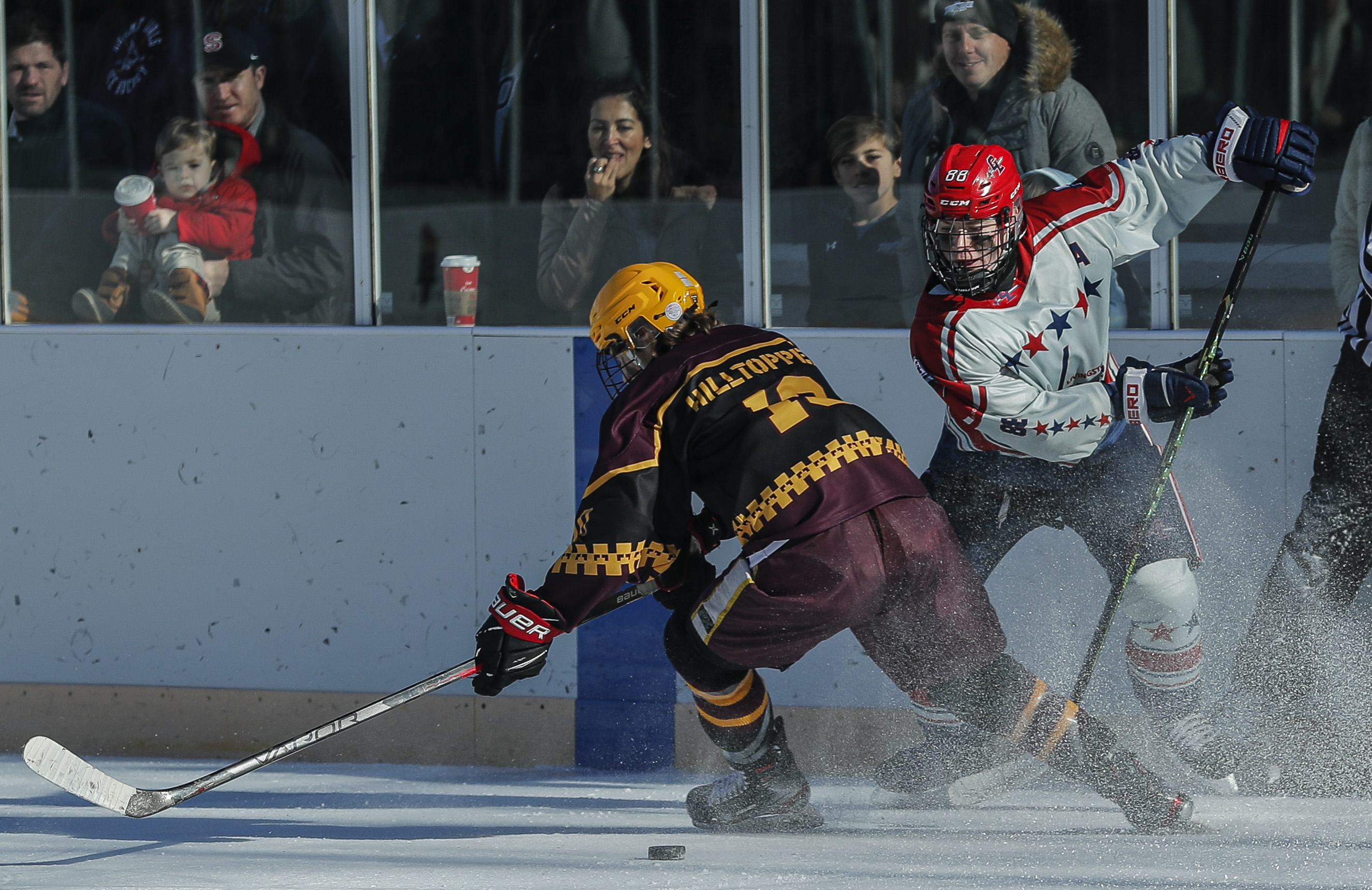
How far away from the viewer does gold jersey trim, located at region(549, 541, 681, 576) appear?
8.95 feet

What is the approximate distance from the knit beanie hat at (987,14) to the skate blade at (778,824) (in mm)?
1913

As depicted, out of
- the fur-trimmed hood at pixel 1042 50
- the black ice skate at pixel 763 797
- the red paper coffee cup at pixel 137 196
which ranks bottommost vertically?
the black ice skate at pixel 763 797

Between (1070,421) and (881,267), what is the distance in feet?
3.36

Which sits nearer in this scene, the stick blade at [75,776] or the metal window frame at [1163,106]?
the stick blade at [75,776]

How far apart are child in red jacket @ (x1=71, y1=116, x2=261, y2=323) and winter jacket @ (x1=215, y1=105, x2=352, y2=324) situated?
0.04m

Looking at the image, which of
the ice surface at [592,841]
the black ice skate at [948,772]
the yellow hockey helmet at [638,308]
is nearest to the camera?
the ice surface at [592,841]

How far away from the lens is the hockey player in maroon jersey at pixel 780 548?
2.70 meters

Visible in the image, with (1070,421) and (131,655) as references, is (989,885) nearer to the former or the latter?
(1070,421)

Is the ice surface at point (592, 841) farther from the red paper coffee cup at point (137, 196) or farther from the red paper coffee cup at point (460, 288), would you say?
the red paper coffee cup at point (137, 196)

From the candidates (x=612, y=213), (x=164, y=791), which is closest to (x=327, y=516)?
(x=164, y=791)

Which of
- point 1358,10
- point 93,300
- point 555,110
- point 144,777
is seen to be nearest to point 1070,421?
point 1358,10

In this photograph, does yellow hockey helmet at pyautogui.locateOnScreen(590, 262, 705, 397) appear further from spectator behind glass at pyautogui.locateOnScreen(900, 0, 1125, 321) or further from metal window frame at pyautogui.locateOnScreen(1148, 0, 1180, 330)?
metal window frame at pyautogui.locateOnScreen(1148, 0, 1180, 330)

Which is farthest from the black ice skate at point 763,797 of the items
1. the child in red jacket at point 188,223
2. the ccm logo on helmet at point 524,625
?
the child in red jacket at point 188,223

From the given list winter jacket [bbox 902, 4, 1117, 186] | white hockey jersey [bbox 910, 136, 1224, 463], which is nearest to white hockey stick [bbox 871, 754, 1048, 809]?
white hockey jersey [bbox 910, 136, 1224, 463]
